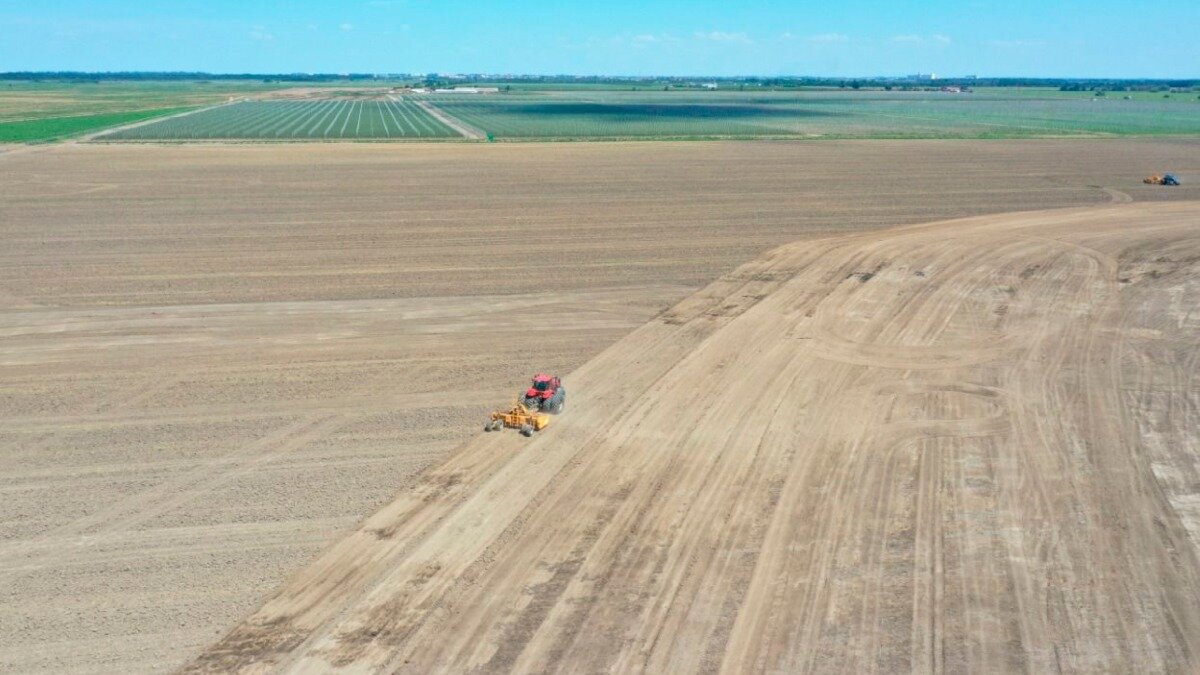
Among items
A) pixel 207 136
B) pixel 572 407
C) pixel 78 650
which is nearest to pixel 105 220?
pixel 572 407

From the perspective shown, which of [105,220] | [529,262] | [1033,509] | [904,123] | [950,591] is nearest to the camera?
[950,591]

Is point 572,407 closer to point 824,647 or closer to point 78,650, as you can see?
point 824,647

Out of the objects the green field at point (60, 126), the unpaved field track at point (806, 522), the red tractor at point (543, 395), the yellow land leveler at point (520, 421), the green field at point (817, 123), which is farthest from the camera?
the green field at point (817, 123)

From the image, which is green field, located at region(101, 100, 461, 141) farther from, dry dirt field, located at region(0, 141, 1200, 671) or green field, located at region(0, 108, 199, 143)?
dry dirt field, located at region(0, 141, 1200, 671)

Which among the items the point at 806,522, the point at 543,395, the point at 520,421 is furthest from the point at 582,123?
the point at 806,522

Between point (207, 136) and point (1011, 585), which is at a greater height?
point (207, 136)

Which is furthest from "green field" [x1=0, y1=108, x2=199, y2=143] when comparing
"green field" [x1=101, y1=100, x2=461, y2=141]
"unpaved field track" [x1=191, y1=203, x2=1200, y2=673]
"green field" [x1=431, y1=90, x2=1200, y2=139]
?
"unpaved field track" [x1=191, y1=203, x2=1200, y2=673]

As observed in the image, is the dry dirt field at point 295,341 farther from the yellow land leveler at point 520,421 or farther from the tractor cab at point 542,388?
the tractor cab at point 542,388

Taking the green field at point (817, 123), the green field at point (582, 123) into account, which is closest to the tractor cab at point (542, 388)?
the green field at point (582, 123)
